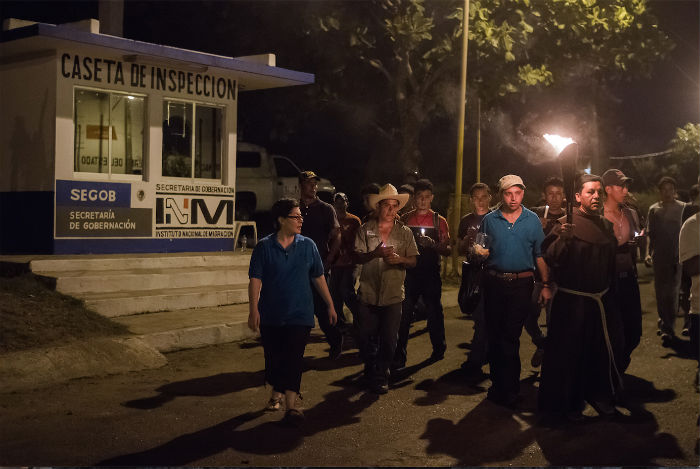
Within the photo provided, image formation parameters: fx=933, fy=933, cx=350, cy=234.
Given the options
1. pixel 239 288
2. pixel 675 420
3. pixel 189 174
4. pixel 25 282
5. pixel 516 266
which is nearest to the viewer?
pixel 675 420

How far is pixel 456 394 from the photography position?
332 inches

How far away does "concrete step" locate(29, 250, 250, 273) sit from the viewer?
1265 centimetres

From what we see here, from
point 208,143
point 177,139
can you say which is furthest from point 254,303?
point 208,143

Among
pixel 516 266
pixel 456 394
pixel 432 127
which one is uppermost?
pixel 432 127

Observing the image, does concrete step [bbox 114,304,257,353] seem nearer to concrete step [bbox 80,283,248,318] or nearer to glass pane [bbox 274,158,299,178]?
concrete step [bbox 80,283,248,318]

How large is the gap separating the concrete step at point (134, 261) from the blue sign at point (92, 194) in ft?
2.85

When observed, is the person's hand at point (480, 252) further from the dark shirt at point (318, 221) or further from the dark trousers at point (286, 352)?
the dark shirt at point (318, 221)

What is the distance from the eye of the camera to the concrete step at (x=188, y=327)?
1029 centimetres

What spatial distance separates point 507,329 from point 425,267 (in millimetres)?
1852

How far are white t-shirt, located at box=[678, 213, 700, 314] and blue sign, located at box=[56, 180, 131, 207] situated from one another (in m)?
8.80

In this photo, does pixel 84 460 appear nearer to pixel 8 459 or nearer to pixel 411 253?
pixel 8 459

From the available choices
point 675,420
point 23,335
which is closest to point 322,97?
point 23,335

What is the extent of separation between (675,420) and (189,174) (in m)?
10.2

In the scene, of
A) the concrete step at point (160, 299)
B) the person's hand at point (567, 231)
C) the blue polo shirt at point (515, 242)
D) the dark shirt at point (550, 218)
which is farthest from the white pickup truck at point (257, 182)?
the person's hand at point (567, 231)
